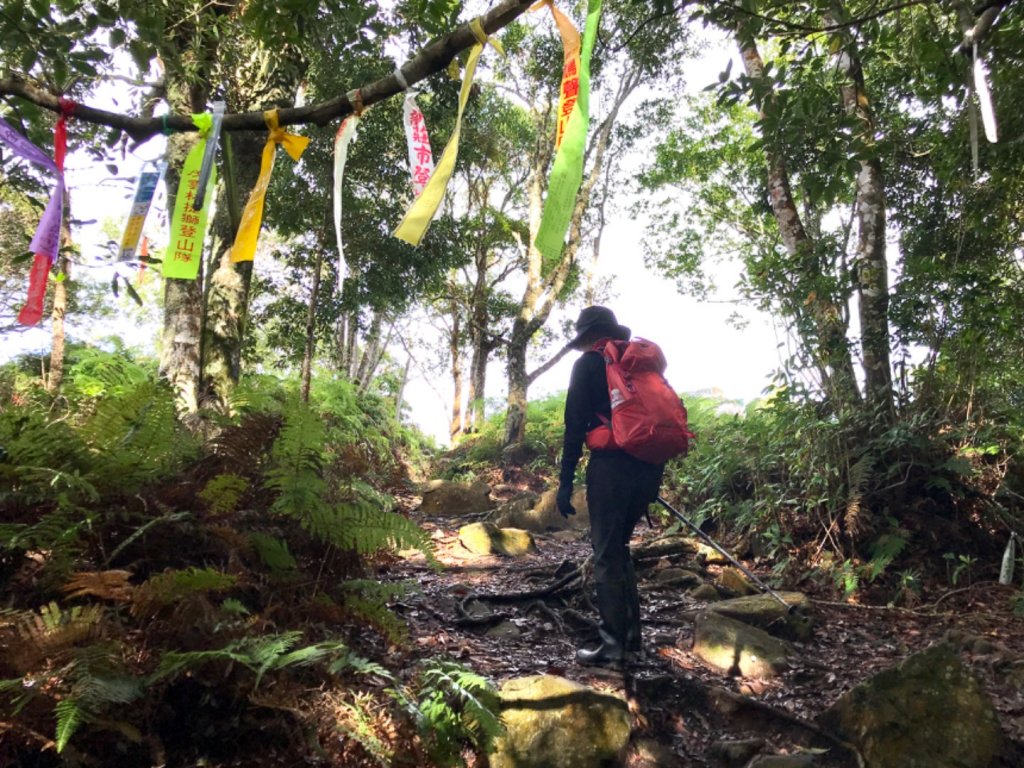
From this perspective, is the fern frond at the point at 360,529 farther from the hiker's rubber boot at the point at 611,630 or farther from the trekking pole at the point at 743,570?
the trekking pole at the point at 743,570

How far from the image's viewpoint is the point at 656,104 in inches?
561

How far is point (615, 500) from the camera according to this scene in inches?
146

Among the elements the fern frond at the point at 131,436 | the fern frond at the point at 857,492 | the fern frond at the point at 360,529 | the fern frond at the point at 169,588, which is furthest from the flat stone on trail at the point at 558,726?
the fern frond at the point at 857,492

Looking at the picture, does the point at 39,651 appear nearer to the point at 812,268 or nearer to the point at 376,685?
the point at 376,685

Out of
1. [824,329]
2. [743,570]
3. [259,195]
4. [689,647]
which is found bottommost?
[689,647]

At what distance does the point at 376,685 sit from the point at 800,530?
4.67 m

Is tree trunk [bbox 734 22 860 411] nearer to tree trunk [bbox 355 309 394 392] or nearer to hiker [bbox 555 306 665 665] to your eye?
hiker [bbox 555 306 665 665]

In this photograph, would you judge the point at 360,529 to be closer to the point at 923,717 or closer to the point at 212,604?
the point at 212,604

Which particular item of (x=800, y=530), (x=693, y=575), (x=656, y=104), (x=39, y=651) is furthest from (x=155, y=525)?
(x=656, y=104)

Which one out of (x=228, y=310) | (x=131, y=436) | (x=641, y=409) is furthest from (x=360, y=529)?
(x=228, y=310)

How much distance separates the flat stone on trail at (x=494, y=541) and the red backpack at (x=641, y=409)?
311 centimetres

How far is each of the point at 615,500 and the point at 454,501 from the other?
5410 millimetres

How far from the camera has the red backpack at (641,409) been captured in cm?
361

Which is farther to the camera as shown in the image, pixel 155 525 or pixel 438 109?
pixel 438 109
